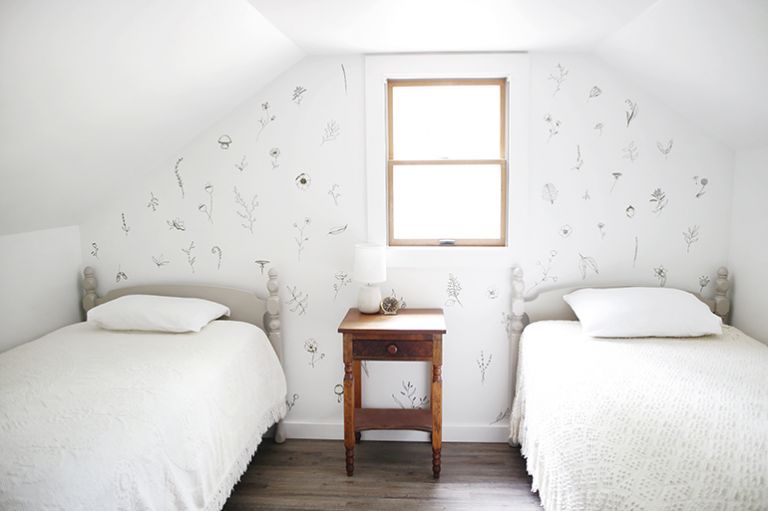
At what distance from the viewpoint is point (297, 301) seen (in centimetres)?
306

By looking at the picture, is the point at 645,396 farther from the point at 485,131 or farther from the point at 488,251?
the point at 485,131

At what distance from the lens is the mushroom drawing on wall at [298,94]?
115 inches

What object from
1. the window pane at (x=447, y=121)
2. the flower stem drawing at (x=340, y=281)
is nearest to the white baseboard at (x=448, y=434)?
the flower stem drawing at (x=340, y=281)

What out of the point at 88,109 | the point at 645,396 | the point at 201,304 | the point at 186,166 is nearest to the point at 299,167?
the point at 186,166

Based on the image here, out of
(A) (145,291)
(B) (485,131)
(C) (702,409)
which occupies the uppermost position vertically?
(B) (485,131)

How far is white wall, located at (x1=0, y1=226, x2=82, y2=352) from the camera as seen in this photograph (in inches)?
104

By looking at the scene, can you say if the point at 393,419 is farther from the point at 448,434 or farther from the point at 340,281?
the point at 340,281

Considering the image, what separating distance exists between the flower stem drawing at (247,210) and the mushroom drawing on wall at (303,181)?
9.6 inches

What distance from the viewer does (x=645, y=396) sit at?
1857mm

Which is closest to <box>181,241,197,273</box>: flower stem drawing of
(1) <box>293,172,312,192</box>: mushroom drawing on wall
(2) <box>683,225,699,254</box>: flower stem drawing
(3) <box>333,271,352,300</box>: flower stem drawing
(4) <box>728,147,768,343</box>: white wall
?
(1) <box>293,172,312,192</box>: mushroom drawing on wall

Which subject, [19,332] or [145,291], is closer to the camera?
[19,332]

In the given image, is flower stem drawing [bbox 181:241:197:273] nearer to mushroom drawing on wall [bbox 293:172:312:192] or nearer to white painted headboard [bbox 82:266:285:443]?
white painted headboard [bbox 82:266:285:443]

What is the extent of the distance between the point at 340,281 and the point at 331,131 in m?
0.84

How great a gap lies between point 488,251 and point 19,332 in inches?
97.6
